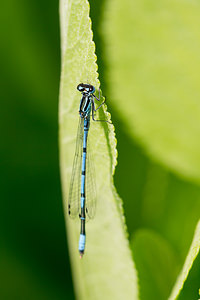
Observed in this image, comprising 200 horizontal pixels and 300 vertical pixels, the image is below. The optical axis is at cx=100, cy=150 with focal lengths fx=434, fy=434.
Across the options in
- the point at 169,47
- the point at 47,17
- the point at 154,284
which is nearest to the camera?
the point at 154,284

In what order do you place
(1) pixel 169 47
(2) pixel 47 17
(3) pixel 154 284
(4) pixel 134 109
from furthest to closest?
(2) pixel 47 17 < (4) pixel 134 109 < (1) pixel 169 47 < (3) pixel 154 284

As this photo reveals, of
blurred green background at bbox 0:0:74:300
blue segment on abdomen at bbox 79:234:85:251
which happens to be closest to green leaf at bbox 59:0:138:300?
blue segment on abdomen at bbox 79:234:85:251

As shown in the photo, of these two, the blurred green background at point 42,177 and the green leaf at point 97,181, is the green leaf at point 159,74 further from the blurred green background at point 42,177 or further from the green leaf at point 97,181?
the green leaf at point 97,181

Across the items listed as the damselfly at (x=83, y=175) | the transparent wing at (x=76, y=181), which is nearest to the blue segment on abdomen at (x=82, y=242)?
the damselfly at (x=83, y=175)

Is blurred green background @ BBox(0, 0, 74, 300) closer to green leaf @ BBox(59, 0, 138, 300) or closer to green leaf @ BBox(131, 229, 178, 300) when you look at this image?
green leaf @ BBox(59, 0, 138, 300)

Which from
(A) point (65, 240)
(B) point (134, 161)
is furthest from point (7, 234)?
(B) point (134, 161)

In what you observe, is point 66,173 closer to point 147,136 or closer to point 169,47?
point 147,136

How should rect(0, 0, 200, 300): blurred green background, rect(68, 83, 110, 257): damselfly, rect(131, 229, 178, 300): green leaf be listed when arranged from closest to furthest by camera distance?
rect(131, 229, 178, 300): green leaf < rect(68, 83, 110, 257): damselfly < rect(0, 0, 200, 300): blurred green background
